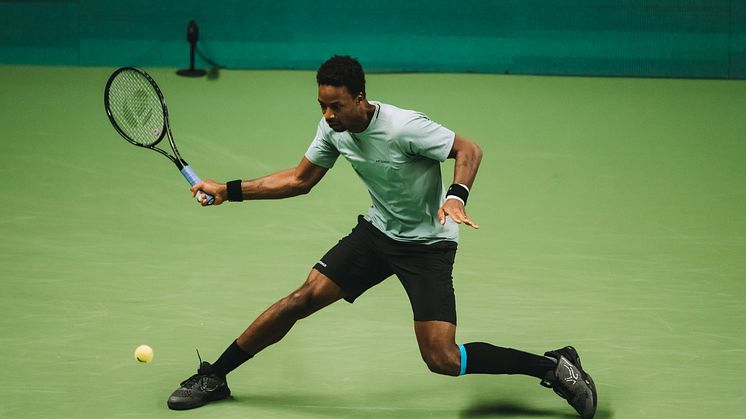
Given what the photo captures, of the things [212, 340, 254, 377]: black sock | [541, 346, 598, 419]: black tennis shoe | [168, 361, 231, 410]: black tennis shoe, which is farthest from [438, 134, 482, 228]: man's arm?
[168, 361, 231, 410]: black tennis shoe

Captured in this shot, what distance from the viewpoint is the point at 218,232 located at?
27.7 feet

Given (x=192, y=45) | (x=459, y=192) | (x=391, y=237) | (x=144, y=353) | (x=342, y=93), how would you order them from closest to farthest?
(x=459, y=192) < (x=342, y=93) < (x=391, y=237) < (x=144, y=353) < (x=192, y=45)

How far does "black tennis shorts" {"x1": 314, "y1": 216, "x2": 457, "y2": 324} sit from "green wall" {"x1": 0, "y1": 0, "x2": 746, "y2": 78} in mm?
8185

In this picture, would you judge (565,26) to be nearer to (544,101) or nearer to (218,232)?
(544,101)

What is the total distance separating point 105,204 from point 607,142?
4.93 metres

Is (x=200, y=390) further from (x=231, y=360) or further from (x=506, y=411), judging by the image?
(x=506, y=411)

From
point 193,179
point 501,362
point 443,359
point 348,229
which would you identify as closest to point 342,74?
point 193,179

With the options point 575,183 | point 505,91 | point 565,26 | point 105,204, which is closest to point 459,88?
point 505,91

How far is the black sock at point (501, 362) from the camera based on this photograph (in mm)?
5203

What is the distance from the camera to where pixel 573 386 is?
527 centimetres

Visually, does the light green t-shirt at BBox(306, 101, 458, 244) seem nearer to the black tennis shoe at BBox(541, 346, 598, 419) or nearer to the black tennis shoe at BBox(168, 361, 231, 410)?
the black tennis shoe at BBox(541, 346, 598, 419)

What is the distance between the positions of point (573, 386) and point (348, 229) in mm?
3570

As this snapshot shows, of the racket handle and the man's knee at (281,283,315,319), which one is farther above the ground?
the racket handle

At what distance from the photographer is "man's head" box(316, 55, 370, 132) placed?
16.3 feet
